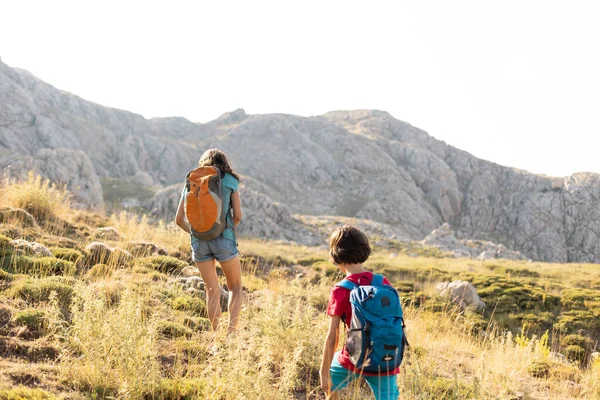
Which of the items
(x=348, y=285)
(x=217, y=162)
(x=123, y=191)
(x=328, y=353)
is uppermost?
(x=217, y=162)

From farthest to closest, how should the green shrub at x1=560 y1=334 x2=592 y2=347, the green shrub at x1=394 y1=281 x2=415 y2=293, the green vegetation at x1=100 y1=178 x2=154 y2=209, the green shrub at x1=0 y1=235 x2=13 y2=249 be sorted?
the green vegetation at x1=100 y1=178 x2=154 y2=209, the green shrub at x1=394 y1=281 x2=415 y2=293, the green shrub at x1=560 y1=334 x2=592 y2=347, the green shrub at x1=0 y1=235 x2=13 y2=249

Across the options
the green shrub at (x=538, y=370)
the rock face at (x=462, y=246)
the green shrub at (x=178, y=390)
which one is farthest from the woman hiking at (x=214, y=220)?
the rock face at (x=462, y=246)

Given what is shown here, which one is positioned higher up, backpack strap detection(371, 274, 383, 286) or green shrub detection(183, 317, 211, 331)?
backpack strap detection(371, 274, 383, 286)

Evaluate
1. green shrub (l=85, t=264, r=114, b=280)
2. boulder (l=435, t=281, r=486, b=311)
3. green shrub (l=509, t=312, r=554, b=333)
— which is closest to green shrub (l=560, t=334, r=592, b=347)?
green shrub (l=509, t=312, r=554, b=333)

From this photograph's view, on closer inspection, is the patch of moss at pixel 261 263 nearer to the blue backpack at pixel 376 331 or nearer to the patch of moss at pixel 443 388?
the patch of moss at pixel 443 388

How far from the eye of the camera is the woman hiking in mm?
4727

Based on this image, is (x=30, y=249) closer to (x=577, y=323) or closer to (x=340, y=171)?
(x=577, y=323)

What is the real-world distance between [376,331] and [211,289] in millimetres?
2662

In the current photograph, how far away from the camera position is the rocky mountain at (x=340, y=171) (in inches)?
2584

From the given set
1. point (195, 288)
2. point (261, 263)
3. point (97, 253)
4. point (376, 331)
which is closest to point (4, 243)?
point (97, 253)

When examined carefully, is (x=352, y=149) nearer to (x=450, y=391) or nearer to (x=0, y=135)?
(x=0, y=135)

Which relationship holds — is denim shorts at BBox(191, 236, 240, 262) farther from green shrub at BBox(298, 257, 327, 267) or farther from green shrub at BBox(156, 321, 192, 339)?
green shrub at BBox(298, 257, 327, 267)

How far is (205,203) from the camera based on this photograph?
4.71 metres

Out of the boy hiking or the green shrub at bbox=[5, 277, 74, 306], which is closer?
the boy hiking
